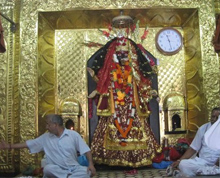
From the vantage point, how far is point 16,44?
277 inches

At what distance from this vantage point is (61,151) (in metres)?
4.06

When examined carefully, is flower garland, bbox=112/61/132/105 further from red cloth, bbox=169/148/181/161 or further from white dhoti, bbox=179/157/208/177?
white dhoti, bbox=179/157/208/177

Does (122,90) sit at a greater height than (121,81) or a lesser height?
lesser

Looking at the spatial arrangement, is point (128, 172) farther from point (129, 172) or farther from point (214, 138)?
point (214, 138)

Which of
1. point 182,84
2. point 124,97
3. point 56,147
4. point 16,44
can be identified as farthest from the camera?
point 182,84

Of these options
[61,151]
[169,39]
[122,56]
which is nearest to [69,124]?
[122,56]

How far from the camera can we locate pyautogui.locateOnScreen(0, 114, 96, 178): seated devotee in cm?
399

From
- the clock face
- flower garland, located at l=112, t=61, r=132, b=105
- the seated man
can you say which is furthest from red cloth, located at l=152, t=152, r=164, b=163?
the clock face

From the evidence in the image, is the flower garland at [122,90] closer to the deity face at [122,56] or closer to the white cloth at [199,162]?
the deity face at [122,56]

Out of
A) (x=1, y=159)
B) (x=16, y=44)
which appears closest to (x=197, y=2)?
(x=16, y=44)

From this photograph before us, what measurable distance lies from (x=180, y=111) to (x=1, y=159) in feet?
13.1

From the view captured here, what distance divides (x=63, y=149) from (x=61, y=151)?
0.12 ft

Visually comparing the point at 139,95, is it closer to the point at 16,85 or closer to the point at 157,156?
the point at 157,156

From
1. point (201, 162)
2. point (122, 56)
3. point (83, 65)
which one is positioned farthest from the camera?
point (83, 65)
